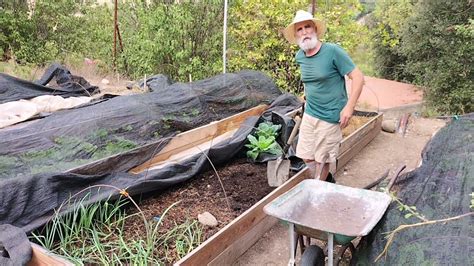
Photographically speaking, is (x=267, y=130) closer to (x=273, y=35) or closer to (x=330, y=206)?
→ (x=330, y=206)

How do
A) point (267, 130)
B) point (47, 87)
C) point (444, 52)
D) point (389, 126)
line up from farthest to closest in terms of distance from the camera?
point (444, 52) < point (389, 126) < point (47, 87) < point (267, 130)

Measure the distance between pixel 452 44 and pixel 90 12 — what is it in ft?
→ 28.3

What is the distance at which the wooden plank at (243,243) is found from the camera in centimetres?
271

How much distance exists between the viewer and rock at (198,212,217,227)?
3.00 meters

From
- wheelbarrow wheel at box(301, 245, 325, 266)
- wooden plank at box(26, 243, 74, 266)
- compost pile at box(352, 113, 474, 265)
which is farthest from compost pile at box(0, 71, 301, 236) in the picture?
compost pile at box(352, 113, 474, 265)

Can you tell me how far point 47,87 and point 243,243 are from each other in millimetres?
4475

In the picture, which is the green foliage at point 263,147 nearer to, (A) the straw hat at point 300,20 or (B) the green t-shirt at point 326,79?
(B) the green t-shirt at point 326,79

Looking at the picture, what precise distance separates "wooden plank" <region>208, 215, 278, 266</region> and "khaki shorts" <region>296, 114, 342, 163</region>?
69 centimetres

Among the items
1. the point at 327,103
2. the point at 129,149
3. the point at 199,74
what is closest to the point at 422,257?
the point at 327,103

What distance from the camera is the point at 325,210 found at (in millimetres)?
2438

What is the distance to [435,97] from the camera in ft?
28.7

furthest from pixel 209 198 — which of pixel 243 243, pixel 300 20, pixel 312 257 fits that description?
pixel 300 20

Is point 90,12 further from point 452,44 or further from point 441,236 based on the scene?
point 441,236

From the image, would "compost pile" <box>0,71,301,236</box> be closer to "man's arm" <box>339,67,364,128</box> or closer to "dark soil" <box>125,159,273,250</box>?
"dark soil" <box>125,159,273,250</box>
